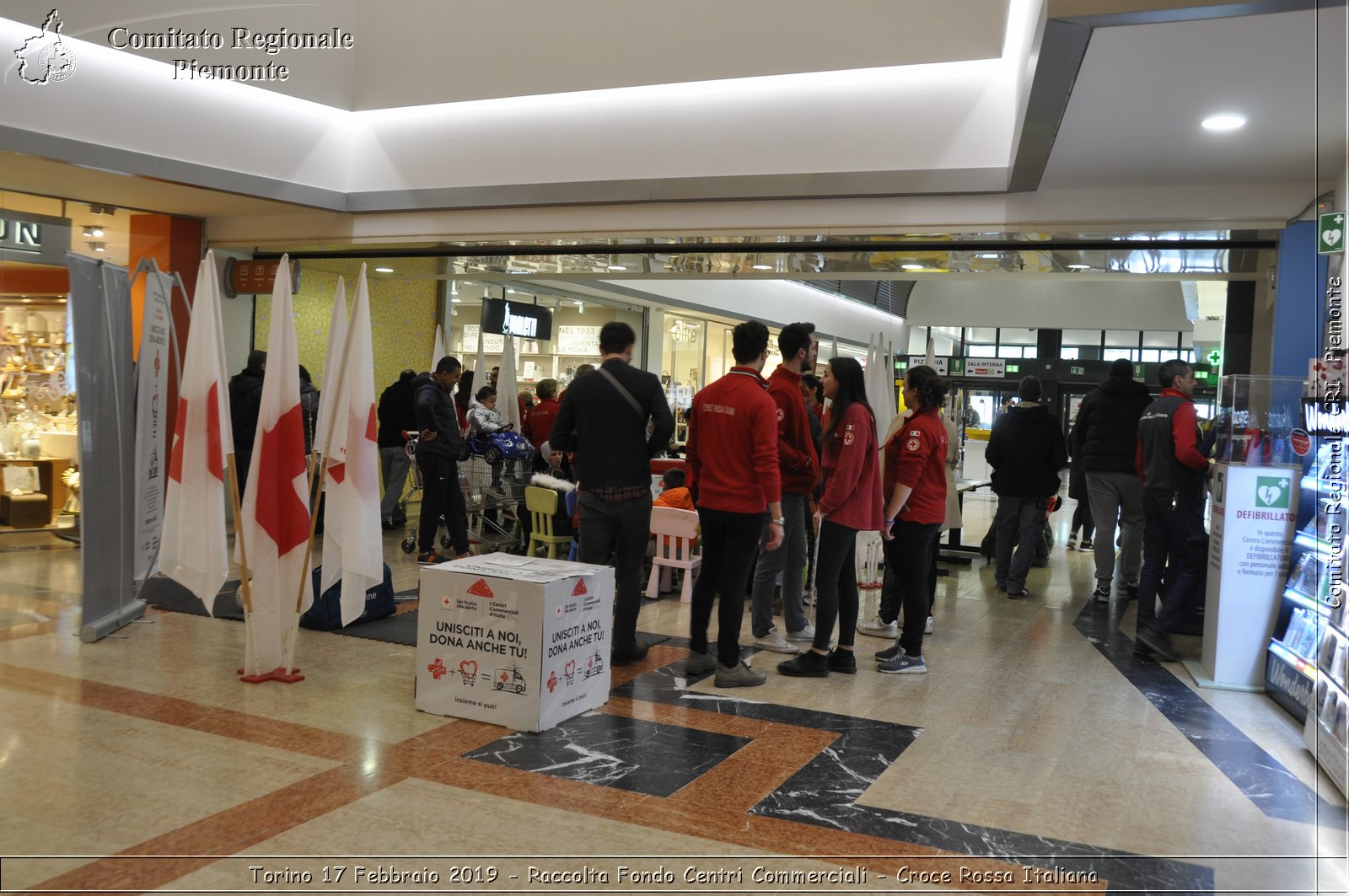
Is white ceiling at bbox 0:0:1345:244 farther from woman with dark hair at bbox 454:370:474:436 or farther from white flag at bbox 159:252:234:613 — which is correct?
white flag at bbox 159:252:234:613

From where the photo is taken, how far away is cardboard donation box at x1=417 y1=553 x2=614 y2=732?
4047 mm

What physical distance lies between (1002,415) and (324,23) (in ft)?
20.4

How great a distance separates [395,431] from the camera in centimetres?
955

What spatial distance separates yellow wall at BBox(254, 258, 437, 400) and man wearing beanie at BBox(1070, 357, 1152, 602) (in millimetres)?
6288

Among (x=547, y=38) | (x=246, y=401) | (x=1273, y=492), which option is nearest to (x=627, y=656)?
(x=1273, y=492)

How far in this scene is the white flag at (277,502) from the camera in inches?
188

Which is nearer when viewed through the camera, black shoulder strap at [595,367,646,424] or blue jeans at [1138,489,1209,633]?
black shoulder strap at [595,367,646,424]

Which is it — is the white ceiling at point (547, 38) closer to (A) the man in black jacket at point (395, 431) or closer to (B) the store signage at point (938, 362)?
(A) the man in black jacket at point (395, 431)

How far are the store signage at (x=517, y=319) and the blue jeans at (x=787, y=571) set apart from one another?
6.64 metres

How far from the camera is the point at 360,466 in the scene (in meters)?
4.86

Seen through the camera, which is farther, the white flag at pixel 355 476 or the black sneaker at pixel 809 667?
the black sneaker at pixel 809 667

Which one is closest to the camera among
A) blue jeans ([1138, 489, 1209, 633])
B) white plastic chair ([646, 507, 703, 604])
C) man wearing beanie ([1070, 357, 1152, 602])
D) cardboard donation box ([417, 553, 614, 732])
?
cardboard donation box ([417, 553, 614, 732])

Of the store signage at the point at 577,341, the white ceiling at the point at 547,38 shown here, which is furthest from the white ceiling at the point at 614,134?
the store signage at the point at 577,341

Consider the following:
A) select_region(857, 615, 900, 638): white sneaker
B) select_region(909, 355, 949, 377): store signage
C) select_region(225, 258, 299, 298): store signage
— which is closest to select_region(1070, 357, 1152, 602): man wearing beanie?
select_region(857, 615, 900, 638): white sneaker
